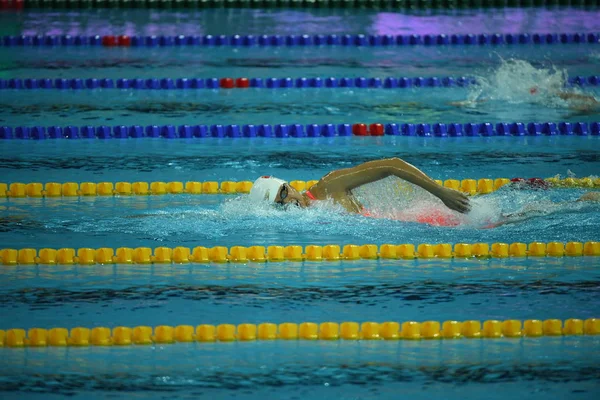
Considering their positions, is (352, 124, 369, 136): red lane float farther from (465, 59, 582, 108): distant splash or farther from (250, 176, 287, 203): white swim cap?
(250, 176, 287, 203): white swim cap

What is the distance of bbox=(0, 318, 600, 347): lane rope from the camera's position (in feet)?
15.8

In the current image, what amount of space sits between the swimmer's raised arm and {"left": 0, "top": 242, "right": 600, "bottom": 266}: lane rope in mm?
278

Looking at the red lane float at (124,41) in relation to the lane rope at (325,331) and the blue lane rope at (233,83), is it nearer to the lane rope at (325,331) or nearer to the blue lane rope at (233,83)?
the blue lane rope at (233,83)

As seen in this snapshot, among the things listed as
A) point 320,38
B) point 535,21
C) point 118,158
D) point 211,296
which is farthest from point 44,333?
point 535,21

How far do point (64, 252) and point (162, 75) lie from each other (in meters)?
5.29

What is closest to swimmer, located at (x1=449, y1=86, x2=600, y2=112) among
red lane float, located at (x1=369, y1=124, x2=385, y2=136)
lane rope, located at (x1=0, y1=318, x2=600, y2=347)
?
red lane float, located at (x1=369, y1=124, x2=385, y2=136)

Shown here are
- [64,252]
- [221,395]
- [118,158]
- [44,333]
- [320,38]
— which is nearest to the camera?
[221,395]

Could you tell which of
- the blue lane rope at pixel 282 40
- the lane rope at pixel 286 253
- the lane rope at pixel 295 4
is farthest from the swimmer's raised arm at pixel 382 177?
the lane rope at pixel 295 4

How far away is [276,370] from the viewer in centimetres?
450

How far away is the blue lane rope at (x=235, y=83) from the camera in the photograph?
1060cm

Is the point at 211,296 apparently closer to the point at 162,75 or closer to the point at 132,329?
the point at 132,329

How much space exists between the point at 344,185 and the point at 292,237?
1.41 ft

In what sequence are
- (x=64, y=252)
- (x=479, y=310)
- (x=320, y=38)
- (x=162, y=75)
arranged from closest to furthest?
(x=479, y=310) → (x=64, y=252) → (x=162, y=75) → (x=320, y=38)

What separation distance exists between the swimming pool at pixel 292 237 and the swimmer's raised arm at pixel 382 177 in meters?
0.16
